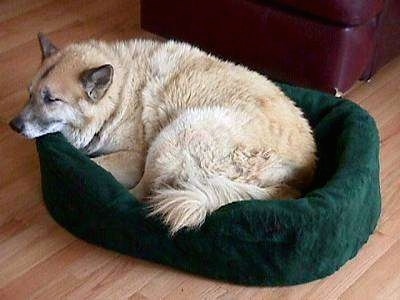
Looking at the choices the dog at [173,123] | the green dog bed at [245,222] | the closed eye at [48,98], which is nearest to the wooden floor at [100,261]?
the green dog bed at [245,222]

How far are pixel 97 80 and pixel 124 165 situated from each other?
0.25m

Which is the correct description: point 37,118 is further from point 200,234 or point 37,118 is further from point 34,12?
point 34,12

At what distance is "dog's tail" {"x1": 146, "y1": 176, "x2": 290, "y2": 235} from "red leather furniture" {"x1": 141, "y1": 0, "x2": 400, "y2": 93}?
74cm

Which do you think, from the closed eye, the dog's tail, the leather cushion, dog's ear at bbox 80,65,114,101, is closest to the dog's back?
the dog's tail

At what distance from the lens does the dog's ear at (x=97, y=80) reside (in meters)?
1.97

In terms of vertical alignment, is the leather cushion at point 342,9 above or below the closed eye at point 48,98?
above

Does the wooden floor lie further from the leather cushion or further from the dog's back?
the leather cushion

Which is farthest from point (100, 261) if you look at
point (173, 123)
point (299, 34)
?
point (299, 34)

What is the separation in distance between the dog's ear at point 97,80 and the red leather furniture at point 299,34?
2.57 feet

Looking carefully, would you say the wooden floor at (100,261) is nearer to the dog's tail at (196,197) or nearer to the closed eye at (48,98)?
the dog's tail at (196,197)

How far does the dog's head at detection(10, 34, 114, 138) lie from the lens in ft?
6.55

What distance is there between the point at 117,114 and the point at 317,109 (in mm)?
618

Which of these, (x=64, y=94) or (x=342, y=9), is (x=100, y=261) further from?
(x=342, y=9)

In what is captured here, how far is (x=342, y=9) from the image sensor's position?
239 centimetres
